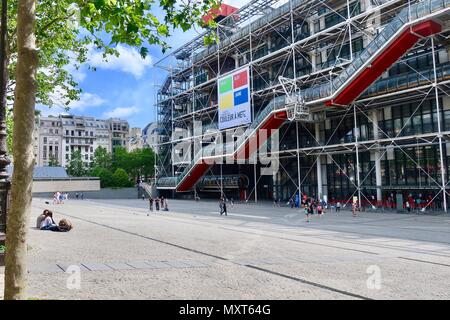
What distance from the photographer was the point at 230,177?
140 ft

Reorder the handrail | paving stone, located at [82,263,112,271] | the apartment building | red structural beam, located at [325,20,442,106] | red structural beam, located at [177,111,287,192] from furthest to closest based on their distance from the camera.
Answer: the apartment building
red structural beam, located at [177,111,287,192]
red structural beam, located at [325,20,442,106]
the handrail
paving stone, located at [82,263,112,271]

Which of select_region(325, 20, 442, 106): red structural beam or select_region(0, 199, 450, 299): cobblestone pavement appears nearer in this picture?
select_region(0, 199, 450, 299): cobblestone pavement

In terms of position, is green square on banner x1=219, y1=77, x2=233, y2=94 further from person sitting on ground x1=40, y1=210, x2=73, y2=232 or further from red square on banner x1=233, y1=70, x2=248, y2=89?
person sitting on ground x1=40, y1=210, x2=73, y2=232

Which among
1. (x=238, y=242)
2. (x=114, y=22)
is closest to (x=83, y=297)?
(x=114, y=22)

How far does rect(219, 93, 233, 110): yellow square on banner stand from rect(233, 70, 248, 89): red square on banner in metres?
1.18

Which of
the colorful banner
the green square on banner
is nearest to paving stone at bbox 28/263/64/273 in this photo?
the colorful banner

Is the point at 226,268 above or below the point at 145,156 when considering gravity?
below

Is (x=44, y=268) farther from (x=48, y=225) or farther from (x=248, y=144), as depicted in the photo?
(x=248, y=144)

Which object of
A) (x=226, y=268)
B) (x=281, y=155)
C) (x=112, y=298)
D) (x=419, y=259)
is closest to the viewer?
(x=112, y=298)

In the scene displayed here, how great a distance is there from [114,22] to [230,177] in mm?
37222

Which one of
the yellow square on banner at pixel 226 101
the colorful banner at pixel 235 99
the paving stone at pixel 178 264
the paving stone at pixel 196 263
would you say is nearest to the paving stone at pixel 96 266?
the paving stone at pixel 178 264

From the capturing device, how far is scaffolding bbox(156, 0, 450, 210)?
2480 centimetres

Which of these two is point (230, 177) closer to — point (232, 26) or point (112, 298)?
point (232, 26)

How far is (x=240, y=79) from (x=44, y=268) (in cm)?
3153
